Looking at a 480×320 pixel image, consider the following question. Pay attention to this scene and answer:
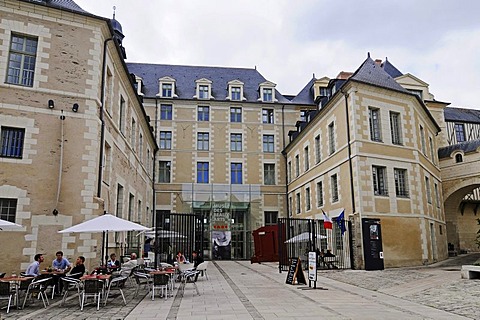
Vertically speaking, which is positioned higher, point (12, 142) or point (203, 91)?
point (203, 91)

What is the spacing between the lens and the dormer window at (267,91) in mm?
28688

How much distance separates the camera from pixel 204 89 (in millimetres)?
28406

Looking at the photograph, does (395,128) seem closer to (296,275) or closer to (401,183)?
(401,183)

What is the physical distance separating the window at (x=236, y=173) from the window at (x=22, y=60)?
17.4m

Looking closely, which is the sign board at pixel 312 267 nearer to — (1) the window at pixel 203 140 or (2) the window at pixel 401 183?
(2) the window at pixel 401 183

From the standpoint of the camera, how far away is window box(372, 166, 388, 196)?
16.2 metres

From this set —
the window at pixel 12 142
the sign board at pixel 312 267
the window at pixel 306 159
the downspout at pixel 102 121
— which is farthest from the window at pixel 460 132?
the window at pixel 12 142

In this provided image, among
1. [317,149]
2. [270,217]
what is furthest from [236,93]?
[317,149]

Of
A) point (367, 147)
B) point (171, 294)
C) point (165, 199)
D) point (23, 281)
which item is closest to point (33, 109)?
point (23, 281)

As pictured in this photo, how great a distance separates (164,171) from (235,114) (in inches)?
255

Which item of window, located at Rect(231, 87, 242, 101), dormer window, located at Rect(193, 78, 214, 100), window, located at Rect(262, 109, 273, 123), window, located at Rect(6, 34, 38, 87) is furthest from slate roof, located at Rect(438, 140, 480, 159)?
window, located at Rect(6, 34, 38, 87)

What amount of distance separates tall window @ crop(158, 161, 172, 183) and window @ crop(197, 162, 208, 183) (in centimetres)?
200

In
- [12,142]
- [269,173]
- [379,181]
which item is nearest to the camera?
[12,142]

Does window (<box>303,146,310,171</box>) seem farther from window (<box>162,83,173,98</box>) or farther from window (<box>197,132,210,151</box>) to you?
window (<box>162,83,173,98</box>)
